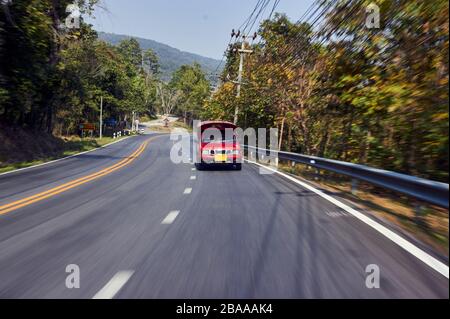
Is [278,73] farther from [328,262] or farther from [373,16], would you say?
[328,262]

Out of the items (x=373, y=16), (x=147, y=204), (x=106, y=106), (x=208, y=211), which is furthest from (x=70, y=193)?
(x=106, y=106)

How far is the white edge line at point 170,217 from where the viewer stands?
7.12 m

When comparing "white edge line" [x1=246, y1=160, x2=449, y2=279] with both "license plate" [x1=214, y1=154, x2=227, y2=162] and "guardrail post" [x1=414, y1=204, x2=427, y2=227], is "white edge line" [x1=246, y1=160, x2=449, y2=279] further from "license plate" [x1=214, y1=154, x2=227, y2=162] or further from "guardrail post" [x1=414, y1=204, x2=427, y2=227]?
"license plate" [x1=214, y1=154, x2=227, y2=162]

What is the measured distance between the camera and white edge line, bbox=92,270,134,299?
391cm

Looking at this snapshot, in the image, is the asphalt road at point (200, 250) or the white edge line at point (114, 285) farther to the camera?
the asphalt road at point (200, 250)

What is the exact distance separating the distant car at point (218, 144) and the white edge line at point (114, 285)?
11.7 metres

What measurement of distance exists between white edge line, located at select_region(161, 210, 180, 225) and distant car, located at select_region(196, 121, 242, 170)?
816cm

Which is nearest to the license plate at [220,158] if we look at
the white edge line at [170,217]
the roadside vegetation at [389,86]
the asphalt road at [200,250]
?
the roadside vegetation at [389,86]

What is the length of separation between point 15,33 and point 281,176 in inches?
524

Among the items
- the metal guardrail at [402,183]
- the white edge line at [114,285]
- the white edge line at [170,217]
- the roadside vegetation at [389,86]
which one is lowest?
the white edge line at [114,285]

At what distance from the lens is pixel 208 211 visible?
8.10 m

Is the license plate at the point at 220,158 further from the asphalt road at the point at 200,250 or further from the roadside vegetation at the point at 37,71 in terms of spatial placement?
the roadside vegetation at the point at 37,71

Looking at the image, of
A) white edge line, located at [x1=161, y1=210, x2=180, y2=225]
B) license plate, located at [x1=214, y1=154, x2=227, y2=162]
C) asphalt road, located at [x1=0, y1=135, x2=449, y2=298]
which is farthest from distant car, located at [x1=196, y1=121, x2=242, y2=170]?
white edge line, located at [x1=161, y1=210, x2=180, y2=225]

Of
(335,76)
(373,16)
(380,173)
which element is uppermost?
(373,16)
